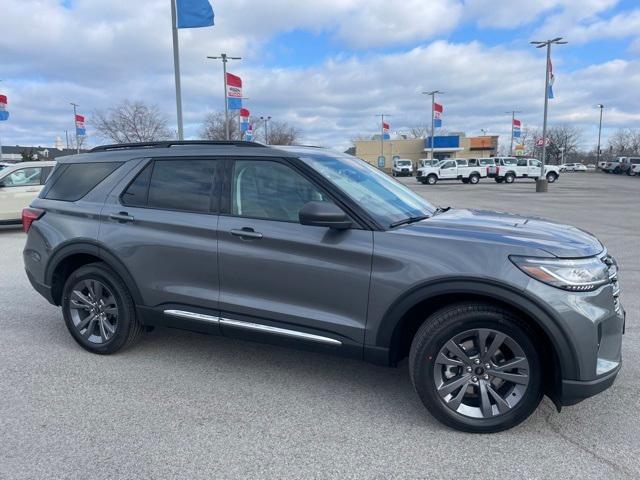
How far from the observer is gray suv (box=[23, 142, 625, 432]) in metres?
3.00

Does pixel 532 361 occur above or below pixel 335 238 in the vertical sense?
below

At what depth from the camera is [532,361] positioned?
303 cm

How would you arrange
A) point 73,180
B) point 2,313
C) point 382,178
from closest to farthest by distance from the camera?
point 382,178, point 73,180, point 2,313

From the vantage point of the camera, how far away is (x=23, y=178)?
12.2 metres

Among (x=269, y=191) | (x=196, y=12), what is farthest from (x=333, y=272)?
(x=196, y=12)

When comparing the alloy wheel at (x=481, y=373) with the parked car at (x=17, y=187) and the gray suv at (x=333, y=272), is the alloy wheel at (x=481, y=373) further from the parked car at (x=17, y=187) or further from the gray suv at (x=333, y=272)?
the parked car at (x=17, y=187)

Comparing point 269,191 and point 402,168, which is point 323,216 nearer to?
point 269,191

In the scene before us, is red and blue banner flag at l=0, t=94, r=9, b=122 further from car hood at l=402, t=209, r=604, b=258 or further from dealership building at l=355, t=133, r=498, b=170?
dealership building at l=355, t=133, r=498, b=170

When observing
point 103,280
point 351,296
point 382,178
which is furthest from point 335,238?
point 103,280

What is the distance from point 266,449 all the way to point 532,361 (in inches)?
64.8

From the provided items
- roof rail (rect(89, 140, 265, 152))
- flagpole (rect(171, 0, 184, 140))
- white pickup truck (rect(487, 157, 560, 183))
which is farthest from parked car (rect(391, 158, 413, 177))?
roof rail (rect(89, 140, 265, 152))

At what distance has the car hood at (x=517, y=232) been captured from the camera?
3076 millimetres

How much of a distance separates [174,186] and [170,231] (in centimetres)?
38

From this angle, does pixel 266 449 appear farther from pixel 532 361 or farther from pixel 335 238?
pixel 532 361
